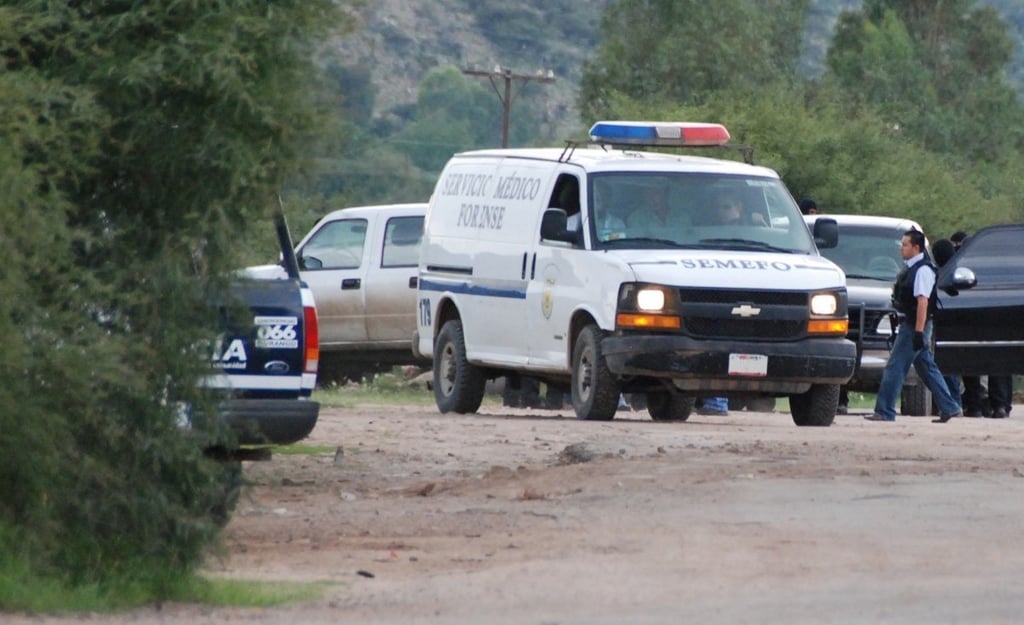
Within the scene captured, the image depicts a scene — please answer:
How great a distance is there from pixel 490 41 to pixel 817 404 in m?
110

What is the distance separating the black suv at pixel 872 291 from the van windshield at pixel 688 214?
119 inches

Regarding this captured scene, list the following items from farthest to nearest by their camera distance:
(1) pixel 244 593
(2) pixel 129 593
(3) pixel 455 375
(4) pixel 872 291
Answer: (4) pixel 872 291, (3) pixel 455 375, (1) pixel 244 593, (2) pixel 129 593

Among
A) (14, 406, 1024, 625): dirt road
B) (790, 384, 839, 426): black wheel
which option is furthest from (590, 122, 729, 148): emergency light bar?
(14, 406, 1024, 625): dirt road

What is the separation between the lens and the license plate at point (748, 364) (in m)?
15.8

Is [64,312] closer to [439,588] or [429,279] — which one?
[439,588]

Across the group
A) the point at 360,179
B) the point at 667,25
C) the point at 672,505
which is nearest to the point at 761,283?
the point at 672,505

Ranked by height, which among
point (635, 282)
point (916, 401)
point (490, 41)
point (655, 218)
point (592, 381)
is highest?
point (655, 218)

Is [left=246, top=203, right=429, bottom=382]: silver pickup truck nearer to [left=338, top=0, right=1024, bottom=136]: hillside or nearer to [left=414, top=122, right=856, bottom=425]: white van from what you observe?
[left=414, top=122, right=856, bottom=425]: white van

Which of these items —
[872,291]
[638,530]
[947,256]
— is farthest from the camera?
[947,256]

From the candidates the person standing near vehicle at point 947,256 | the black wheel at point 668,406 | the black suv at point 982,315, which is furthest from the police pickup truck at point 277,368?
the person standing near vehicle at point 947,256

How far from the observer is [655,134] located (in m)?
18.1

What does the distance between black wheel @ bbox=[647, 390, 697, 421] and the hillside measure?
99.0 metres

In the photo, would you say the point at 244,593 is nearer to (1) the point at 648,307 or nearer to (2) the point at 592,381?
(1) the point at 648,307

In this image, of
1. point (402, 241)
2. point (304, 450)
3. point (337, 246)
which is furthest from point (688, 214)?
point (337, 246)
